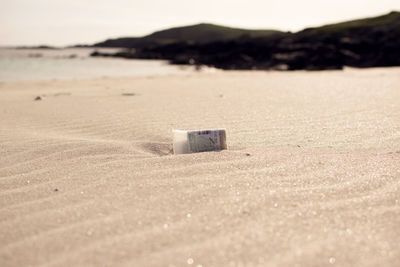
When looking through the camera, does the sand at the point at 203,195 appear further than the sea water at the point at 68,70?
No

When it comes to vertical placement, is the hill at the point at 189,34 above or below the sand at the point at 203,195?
above

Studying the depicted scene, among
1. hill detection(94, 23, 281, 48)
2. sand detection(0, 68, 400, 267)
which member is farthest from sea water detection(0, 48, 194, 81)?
hill detection(94, 23, 281, 48)

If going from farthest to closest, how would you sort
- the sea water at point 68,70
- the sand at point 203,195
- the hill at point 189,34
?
1. the hill at point 189,34
2. the sea water at point 68,70
3. the sand at point 203,195

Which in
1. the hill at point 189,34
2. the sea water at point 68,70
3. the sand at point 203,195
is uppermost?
the hill at point 189,34

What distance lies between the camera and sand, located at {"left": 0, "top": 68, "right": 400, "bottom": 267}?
3.36 ft

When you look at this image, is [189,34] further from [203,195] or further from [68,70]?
[203,195]

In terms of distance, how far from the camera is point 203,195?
4.54ft

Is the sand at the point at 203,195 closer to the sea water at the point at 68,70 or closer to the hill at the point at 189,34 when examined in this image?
the sea water at the point at 68,70

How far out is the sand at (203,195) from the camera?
1024mm

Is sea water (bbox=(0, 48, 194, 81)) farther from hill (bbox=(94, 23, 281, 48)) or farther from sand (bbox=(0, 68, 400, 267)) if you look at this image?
hill (bbox=(94, 23, 281, 48))

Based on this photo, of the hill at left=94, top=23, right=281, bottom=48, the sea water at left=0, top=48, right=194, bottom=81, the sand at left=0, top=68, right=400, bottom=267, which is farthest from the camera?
the hill at left=94, top=23, right=281, bottom=48

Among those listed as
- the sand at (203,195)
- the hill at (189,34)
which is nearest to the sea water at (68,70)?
the sand at (203,195)

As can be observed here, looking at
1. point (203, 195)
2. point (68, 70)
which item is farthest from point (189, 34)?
point (203, 195)

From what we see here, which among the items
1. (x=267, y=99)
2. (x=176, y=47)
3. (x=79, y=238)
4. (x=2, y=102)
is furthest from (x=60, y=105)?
(x=176, y=47)
